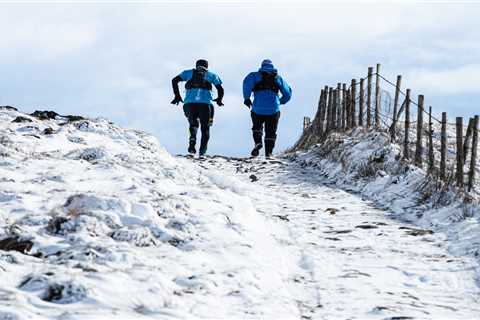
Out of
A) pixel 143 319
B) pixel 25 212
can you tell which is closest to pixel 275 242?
pixel 25 212

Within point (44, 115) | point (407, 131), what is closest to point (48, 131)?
point (44, 115)

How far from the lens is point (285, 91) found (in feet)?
50.7

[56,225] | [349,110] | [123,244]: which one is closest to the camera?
[123,244]

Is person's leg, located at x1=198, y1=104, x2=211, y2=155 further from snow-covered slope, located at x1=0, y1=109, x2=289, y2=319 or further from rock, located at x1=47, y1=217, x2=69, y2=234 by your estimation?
rock, located at x1=47, y1=217, x2=69, y2=234

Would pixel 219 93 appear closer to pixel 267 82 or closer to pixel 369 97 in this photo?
pixel 267 82

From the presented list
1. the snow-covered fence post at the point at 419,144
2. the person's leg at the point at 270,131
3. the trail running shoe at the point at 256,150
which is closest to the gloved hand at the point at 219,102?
the person's leg at the point at 270,131

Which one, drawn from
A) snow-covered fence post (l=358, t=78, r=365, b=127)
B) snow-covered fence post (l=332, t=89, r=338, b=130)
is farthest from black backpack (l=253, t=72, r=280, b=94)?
snow-covered fence post (l=332, t=89, r=338, b=130)

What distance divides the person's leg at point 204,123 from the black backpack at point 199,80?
1.64 ft

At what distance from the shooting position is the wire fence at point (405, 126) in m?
9.44

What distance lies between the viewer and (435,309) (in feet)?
16.2

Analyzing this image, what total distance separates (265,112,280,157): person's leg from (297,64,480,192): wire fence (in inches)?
77.0

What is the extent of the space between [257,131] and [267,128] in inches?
9.9

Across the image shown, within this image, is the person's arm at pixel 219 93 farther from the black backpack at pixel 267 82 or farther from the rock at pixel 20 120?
the rock at pixel 20 120

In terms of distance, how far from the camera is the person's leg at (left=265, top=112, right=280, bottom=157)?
15.4m
